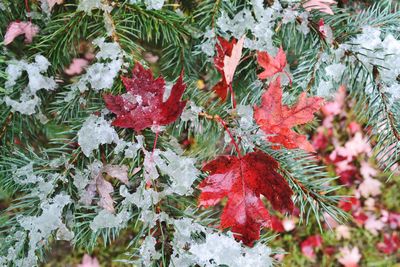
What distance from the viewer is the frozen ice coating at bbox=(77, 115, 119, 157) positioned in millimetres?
791

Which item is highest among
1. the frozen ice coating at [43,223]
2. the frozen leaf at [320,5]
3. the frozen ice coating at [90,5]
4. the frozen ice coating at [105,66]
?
the frozen ice coating at [90,5]

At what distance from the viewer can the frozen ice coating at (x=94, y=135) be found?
0.79 m

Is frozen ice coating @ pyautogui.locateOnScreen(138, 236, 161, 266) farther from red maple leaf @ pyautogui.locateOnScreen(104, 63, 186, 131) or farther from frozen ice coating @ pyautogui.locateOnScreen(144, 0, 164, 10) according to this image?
frozen ice coating @ pyautogui.locateOnScreen(144, 0, 164, 10)

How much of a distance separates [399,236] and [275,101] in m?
1.77

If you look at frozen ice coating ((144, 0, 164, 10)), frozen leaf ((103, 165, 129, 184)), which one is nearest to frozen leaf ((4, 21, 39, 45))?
frozen ice coating ((144, 0, 164, 10))

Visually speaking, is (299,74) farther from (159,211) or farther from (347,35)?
(159,211)

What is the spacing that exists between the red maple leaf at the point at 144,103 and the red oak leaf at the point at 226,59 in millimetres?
165

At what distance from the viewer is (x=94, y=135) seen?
31.1 inches

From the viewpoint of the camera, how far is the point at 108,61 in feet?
2.78

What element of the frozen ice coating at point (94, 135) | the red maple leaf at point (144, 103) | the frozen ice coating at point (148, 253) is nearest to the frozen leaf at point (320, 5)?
the red maple leaf at point (144, 103)

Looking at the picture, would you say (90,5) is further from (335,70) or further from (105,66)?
(335,70)

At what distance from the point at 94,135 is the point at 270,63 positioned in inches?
17.5

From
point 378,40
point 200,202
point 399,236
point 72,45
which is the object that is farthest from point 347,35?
point 399,236

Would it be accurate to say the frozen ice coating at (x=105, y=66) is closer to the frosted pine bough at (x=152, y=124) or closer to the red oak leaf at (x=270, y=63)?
the frosted pine bough at (x=152, y=124)
